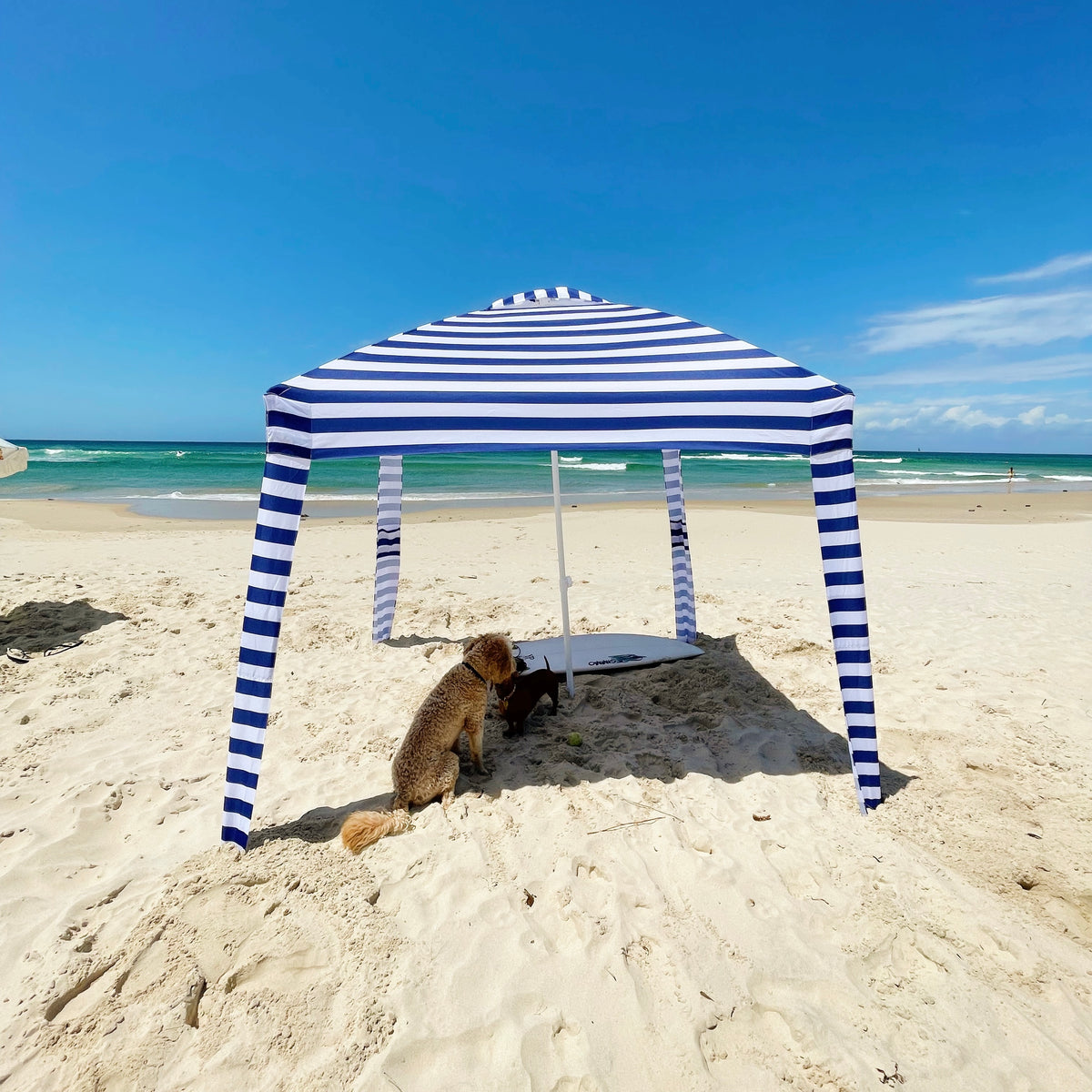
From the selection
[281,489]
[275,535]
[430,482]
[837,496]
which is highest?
[430,482]

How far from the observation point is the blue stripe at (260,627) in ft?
9.06

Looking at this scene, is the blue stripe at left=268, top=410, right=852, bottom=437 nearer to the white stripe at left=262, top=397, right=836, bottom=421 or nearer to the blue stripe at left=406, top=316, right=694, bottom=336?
the white stripe at left=262, top=397, right=836, bottom=421

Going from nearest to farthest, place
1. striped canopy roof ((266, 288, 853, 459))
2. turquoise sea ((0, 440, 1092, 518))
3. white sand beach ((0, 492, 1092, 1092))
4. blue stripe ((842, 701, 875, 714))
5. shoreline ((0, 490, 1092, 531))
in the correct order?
white sand beach ((0, 492, 1092, 1092)) < striped canopy roof ((266, 288, 853, 459)) < blue stripe ((842, 701, 875, 714)) < shoreline ((0, 490, 1092, 531)) < turquoise sea ((0, 440, 1092, 518))

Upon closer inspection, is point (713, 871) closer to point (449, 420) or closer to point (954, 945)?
point (954, 945)

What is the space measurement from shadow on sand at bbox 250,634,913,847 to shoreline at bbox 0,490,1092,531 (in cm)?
1230

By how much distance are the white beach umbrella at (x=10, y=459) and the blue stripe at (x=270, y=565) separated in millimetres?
6351

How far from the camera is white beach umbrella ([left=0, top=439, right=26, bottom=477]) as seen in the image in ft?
22.4

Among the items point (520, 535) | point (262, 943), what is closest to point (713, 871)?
point (262, 943)

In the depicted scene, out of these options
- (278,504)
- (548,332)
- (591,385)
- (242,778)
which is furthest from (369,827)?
(548,332)

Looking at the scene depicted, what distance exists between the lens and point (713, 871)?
270 centimetres

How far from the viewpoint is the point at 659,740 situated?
392cm

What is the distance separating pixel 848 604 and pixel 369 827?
2.81 metres

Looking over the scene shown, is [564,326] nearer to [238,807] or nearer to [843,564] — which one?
[843,564]

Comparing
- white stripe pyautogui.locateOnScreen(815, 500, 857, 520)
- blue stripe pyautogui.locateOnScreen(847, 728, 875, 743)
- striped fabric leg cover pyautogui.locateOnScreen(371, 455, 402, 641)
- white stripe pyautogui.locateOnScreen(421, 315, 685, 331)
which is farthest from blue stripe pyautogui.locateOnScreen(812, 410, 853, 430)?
striped fabric leg cover pyautogui.locateOnScreen(371, 455, 402, 641)
